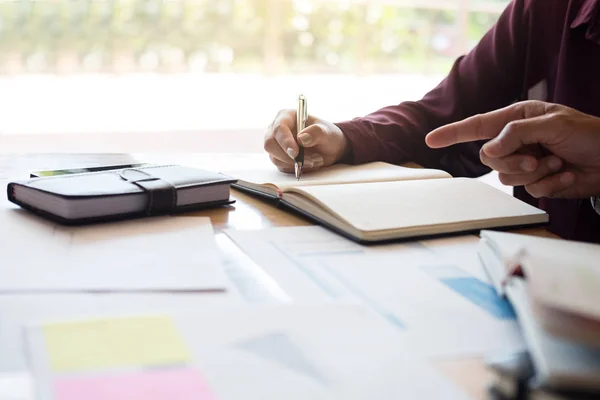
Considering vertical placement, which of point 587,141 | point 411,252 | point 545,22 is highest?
point 545,22

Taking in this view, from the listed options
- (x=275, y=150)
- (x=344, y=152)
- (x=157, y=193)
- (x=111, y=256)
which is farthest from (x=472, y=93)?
(x=111, y=256)

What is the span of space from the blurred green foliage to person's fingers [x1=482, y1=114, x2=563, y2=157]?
5.68 feet

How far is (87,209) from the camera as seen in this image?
823 mm

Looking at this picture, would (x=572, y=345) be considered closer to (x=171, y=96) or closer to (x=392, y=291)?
(x=392, y=291)

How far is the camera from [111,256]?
0.72 meters

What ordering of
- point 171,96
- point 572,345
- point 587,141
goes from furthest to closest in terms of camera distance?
point 171,96 < point 587,141 < point 572,345

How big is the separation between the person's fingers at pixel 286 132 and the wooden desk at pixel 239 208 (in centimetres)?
11

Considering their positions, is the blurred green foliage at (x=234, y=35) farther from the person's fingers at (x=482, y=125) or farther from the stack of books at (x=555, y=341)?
the stack of books at (x=555, y=341)

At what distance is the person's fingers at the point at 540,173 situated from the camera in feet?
3.01

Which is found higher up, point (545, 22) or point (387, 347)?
point (545, 22)

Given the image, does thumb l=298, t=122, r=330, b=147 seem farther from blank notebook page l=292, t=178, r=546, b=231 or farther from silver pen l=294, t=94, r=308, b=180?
blank notebook page l=292, t=178, r=546, b=231

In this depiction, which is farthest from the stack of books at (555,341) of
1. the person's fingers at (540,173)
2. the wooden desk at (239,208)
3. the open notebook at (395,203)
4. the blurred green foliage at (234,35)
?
the blurred green foliage at (234,35)

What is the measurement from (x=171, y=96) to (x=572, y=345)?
215 cm

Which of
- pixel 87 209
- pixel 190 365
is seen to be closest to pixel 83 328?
pixel 190 365
